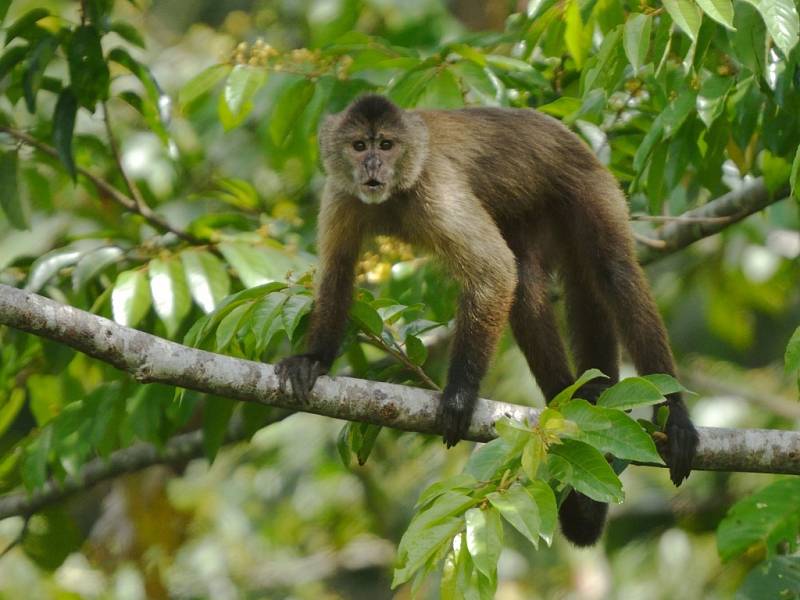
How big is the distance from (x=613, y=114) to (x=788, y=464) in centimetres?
274

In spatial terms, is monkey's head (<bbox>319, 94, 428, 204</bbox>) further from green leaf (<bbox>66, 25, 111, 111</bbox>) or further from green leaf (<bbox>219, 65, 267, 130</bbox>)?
green leaf (<bbox>66, 25, 111, 111</bbox>)

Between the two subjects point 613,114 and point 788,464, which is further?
point 613,114

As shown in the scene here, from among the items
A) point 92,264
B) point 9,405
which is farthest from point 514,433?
point 9,405

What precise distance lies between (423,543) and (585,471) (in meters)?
0.58

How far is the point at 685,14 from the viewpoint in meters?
4.34

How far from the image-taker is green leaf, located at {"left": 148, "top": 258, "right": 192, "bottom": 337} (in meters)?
5.83

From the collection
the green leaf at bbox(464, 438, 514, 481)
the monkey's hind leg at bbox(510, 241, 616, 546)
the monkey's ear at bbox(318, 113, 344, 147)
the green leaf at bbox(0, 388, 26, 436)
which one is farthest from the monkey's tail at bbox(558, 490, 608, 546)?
the green leaf at bbox(0, 388, 26, 436)

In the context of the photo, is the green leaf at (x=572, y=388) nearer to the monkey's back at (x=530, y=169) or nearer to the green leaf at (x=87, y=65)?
the monkey's back at (x=530, y=169)

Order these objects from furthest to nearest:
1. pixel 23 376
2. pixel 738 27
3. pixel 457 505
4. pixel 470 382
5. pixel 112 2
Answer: pixel 23 376 < pixel 112 2 < pixel 470 382 < pixel 738 27 < pixel 457 505

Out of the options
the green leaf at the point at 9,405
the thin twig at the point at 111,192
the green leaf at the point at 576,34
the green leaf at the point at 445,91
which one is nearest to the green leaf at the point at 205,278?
the thin twig at the point at 111,192

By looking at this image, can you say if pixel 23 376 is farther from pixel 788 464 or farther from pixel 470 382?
pixel 788 464

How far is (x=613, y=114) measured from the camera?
6766mm

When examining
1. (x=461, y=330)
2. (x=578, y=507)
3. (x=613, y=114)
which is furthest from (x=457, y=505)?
(x=613, y=114)

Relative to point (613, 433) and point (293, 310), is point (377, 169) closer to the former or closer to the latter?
point (293, 310)
